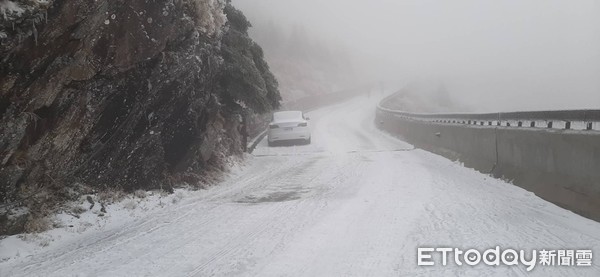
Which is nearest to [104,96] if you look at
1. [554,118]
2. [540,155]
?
[540,155]

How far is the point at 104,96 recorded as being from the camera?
301 inches

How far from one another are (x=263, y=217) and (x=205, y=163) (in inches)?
158

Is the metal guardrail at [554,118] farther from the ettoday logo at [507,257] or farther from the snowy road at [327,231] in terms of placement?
the ettoday logo at [507,257]

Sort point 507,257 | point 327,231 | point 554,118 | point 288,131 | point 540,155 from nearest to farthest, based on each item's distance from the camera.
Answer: point 507,257 → point 327,231 → point 554,118 → point 540,155 → point 288,131

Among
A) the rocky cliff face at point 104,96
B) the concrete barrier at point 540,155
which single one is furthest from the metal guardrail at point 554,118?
the rocky cliff face at point 104,96

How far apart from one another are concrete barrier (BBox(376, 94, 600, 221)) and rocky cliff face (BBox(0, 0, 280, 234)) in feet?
21.8

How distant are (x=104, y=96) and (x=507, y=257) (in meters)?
6.41

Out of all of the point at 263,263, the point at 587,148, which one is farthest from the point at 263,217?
the point at 587,148

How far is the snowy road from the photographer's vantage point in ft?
16.8

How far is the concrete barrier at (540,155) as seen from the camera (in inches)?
269

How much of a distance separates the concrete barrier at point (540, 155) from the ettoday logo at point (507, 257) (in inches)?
66.4

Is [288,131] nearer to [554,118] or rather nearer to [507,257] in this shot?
[554,118]

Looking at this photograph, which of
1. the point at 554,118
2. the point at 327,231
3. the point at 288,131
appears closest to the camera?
the point at 327,231

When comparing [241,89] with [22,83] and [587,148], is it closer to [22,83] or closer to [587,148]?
[22,83]
